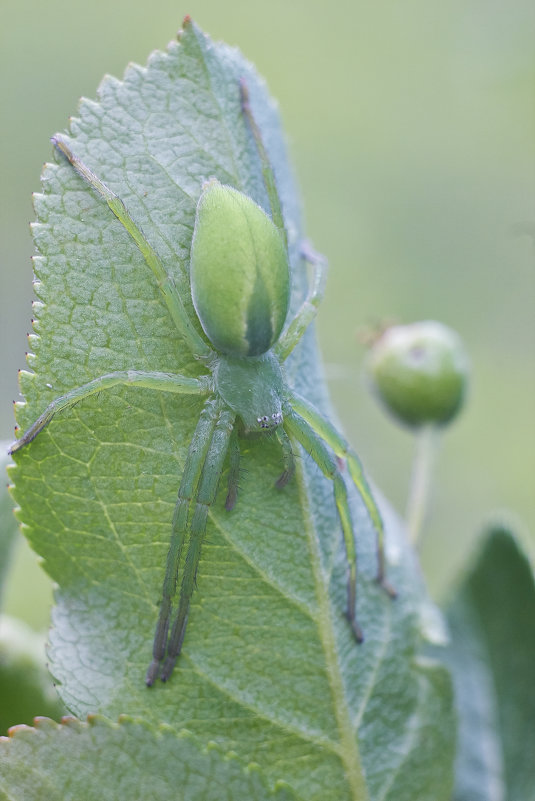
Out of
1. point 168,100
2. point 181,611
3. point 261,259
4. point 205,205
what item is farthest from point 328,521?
point 168,100

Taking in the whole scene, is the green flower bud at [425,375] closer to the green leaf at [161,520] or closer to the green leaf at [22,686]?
the green leaf at [161,520]

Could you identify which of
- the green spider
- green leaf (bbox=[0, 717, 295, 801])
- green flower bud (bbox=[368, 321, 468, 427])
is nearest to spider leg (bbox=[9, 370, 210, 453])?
the green spider

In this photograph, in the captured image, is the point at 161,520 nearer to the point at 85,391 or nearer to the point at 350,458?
the point at 85,391

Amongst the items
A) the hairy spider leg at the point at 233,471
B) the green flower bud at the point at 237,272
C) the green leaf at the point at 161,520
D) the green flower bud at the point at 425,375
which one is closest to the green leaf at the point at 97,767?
the green leaf at the point at 161,520

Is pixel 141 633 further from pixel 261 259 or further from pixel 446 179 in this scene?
pixel 446 179

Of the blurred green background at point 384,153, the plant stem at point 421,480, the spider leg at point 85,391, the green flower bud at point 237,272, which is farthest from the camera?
the blurred green background at point 384,153

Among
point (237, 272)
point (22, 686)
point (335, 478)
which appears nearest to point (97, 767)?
point (22, 686)
